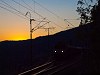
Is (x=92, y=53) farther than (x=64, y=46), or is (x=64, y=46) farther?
→ (x=64, y=46)

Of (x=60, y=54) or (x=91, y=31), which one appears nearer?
(x=91, y=31)

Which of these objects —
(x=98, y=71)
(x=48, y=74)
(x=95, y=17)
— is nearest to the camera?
(x=95, y=17)

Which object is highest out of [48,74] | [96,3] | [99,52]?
[96,3]

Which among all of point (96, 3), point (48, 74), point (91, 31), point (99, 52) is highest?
point (96, 3)

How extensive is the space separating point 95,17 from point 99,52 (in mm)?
2856

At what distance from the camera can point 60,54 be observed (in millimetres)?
52969

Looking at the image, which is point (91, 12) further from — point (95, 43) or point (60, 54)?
point (60, 54)

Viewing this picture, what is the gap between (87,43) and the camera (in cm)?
2845

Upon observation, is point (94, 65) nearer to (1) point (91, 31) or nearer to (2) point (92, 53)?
(2) point (92, 53)

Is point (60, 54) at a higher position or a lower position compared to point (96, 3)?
lower

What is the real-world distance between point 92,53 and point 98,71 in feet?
7.24

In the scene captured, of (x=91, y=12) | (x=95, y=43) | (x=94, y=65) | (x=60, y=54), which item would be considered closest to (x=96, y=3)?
(x=91, y=12)

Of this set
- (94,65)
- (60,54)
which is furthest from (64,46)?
(94,65)

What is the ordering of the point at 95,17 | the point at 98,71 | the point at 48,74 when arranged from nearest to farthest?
the point at 95,17 → the point at 98,71 → the point at 48,74
